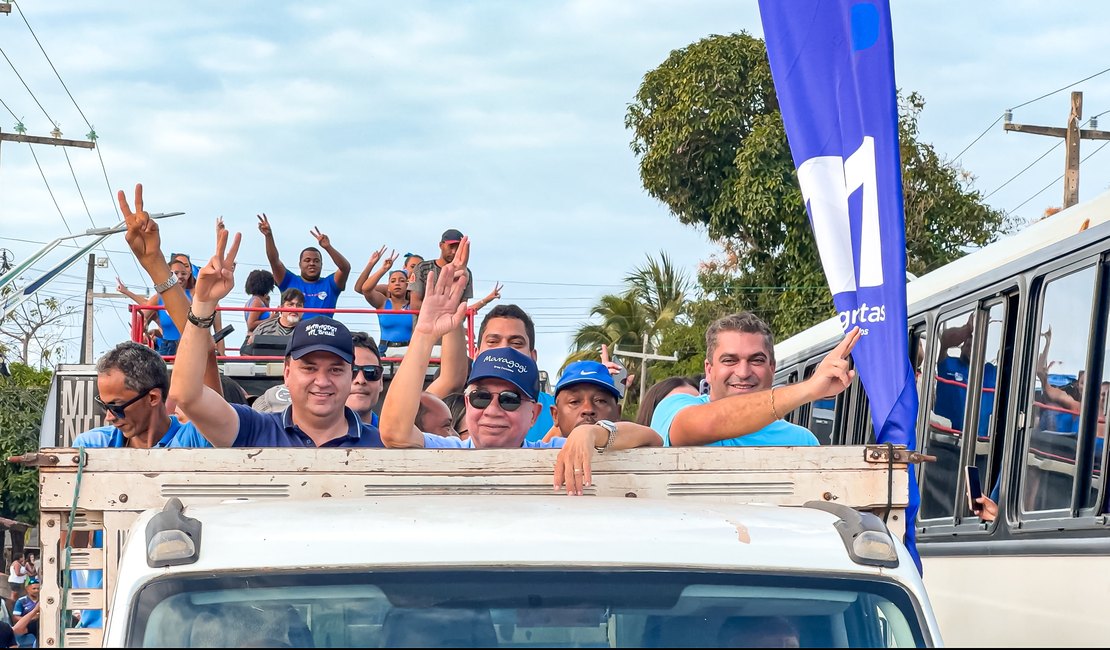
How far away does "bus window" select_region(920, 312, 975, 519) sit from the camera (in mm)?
7754

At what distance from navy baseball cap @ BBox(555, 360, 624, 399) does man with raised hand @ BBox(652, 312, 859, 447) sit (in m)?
0.21

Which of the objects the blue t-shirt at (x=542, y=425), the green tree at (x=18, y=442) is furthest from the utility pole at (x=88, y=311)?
the blue t-shirt at (x=542, y=425)

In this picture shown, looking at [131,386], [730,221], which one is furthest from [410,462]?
[730,221]

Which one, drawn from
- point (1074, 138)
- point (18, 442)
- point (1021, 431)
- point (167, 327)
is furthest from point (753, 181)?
point (1021, 431)

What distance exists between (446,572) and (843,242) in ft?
14.0

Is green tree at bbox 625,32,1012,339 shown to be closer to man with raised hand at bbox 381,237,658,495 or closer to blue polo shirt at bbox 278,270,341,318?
blue polo shirt at bbox 278,270,341,318

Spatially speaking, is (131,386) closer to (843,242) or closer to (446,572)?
(446,572)

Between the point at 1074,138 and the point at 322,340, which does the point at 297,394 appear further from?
the point at 1074,138

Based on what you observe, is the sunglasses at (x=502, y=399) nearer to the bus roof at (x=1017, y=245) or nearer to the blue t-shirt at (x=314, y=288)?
the bus roof at (x=1017, y=245)

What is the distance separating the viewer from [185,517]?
3012mm

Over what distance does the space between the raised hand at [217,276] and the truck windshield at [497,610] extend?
245 cm

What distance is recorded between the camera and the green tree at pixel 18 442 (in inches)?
1075

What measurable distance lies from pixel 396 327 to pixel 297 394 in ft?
17.3

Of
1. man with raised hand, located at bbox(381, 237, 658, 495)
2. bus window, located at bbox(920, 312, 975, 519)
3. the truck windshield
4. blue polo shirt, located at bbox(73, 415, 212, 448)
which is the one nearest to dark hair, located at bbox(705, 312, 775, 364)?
man with raised hand, located at bbox(381, 237, 658, 495)
